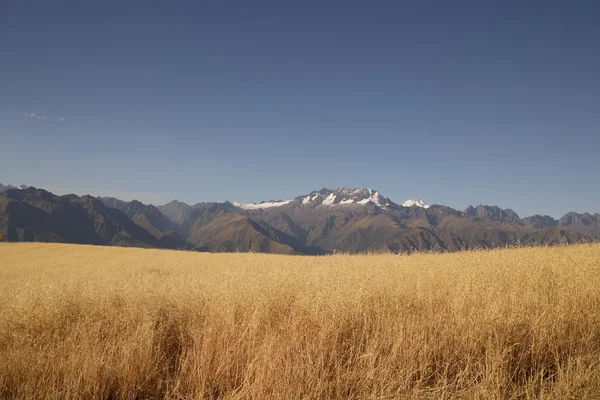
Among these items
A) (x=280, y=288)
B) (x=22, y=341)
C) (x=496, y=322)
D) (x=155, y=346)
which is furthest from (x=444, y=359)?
(x=22, y=341)

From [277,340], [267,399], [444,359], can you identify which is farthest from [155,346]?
[444,359]

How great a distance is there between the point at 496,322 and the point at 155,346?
5.52 metres

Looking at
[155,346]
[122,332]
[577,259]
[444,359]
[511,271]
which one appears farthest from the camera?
[577,259]

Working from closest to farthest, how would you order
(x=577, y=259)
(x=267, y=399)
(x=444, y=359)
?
(x=267, y=399) → (x=444, y=359) → (x=577, y=259)

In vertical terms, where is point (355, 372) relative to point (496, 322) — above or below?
below

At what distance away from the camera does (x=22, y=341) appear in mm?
5184

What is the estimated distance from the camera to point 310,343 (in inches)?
197

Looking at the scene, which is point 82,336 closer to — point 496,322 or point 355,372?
point 355,372

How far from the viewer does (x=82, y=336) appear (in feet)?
17.5

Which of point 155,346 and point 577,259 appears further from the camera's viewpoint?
point 577,259

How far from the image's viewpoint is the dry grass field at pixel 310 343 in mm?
4098

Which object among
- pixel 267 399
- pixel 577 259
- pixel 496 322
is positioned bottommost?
pixel 267 399

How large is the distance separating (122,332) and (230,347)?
7.13 ft

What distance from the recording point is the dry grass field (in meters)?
4.10
